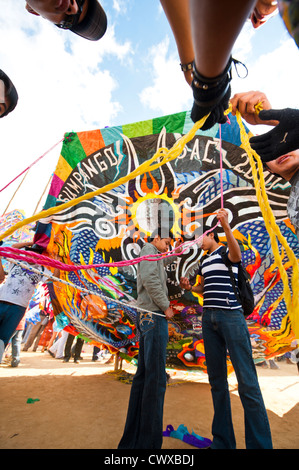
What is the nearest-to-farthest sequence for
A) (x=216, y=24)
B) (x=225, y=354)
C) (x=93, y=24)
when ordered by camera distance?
(x=216, y=24) → (x=93, y=24) → (x=225, y=354)

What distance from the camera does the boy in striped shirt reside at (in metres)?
1.48

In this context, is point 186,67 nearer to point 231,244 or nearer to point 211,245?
point 231,244

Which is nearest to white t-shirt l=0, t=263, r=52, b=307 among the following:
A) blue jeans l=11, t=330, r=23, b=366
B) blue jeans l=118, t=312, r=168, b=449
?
blue jeans l=118, t=312, r=168, b=449

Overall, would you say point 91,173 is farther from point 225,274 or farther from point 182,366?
point 182,366

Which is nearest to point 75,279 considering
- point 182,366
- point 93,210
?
point 93,210

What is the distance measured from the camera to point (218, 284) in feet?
6.36

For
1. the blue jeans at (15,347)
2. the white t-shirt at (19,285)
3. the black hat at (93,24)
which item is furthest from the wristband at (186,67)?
the blue jeans at (15,347)

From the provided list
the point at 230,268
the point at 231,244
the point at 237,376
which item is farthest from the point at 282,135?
the point at 237,376

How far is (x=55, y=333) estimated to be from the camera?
7.92 metres

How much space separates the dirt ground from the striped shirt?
47.8 inches

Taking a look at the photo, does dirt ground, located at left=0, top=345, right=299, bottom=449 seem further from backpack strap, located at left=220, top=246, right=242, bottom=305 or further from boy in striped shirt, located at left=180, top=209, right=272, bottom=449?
backpack strap, located at left=220, top=246, right=242, bottom=305

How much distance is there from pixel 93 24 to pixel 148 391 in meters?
2.40
